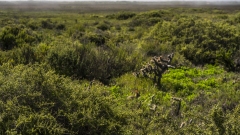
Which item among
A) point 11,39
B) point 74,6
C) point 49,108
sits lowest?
point 11,39

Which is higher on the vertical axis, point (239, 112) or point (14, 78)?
point (14, 78)

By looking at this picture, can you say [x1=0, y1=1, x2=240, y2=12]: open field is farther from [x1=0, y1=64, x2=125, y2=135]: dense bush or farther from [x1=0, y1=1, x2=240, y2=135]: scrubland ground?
[x1=0, y1=64, x2=125, y2=135]: dense bush

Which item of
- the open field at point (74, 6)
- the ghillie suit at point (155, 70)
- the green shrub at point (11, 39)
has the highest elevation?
the open field at point (74, 6)

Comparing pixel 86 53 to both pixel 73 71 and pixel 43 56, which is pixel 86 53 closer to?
pixel 73 71

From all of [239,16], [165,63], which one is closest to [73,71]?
[165,63]

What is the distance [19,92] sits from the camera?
4535mm

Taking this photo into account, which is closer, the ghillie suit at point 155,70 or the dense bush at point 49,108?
the dense bush at point 49,108

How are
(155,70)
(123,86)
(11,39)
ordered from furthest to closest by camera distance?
1. (11,39)
2. (155,70)
3. (123,86)

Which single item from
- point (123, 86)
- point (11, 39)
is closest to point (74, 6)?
point (11, 39)

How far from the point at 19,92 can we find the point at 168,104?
13.2ft

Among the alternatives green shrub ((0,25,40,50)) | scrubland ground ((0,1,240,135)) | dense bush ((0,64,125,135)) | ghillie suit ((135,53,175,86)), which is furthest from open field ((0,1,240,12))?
dense bush ((0,64,125,135))

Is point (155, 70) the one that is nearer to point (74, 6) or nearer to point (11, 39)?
point (11, 39)

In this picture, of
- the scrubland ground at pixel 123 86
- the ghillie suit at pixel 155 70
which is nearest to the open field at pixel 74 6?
the scrubland ground at pixel 123 86

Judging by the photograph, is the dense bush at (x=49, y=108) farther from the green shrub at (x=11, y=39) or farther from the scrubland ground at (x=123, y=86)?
the green shrub at (x=11, y=39)
